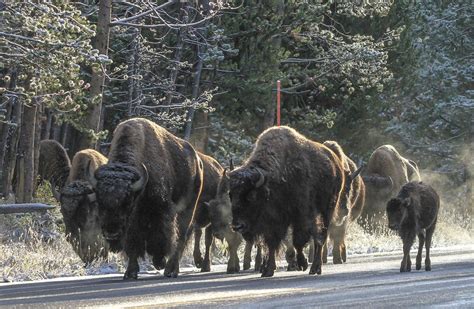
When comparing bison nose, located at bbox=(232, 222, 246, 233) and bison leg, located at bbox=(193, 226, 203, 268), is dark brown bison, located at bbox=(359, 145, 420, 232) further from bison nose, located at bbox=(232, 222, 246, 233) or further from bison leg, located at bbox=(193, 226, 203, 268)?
bison nose, located at bbox=(232, 222, 246, 233)

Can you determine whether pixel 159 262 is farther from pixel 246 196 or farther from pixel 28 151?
pixel 28 151

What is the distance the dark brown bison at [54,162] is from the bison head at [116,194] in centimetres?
830

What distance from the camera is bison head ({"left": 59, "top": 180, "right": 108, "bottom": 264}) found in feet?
56.6

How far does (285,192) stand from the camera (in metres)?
15.1

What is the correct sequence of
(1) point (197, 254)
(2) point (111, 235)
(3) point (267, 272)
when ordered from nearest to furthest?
(2) point (111, 235) → (3) point (267, 272) → (1) point (197, 254)

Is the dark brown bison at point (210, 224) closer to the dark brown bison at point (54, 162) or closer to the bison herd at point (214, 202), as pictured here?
the bison herd at point (214, 202)

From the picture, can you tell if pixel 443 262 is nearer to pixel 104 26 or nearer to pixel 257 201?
pixel 257 201

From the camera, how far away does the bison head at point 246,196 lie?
47.3 ft

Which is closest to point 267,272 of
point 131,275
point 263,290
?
point 131,275

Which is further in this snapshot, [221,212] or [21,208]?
[221,212]

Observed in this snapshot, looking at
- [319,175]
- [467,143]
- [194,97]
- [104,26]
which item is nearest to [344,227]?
[319,175]

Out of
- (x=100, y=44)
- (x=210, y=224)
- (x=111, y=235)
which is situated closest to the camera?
(x=111, y=235)

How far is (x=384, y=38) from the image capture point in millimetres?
30828

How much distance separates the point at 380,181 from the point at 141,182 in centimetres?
1240
